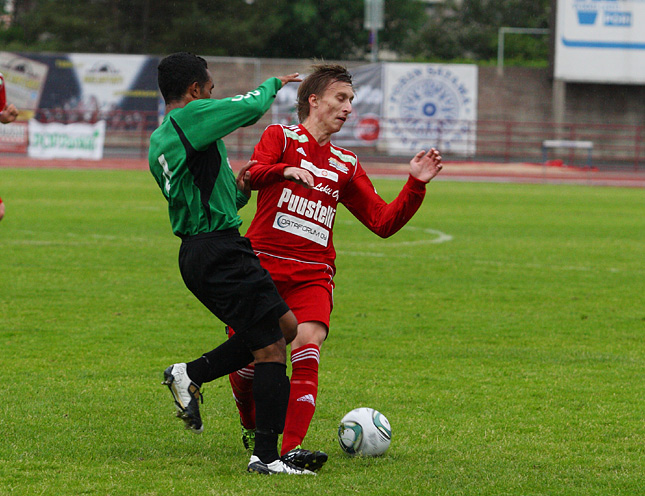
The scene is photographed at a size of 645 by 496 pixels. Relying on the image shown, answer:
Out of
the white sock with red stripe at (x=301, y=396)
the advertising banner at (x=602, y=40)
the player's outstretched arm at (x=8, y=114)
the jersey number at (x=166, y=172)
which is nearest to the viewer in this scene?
the jersey number at (x=166, y=172)

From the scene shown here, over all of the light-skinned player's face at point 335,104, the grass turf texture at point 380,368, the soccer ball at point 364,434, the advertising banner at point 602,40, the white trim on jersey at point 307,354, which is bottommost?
the grass turf texture at point 380,368

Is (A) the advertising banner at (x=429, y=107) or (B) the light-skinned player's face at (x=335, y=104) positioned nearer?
(B) the light-skinned player's face at (x=335, y=104)

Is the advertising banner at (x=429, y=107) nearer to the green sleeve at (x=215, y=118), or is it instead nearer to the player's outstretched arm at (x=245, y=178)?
the player's outstretched arm at (x=245, y=178)

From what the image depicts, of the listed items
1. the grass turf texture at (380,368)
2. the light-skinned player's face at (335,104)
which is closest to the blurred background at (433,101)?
the grass turf texture at (380,368)

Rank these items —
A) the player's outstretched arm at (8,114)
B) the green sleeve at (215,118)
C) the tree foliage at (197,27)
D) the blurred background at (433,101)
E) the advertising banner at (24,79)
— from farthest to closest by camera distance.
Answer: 1. the tree foliage at (197,27)
2. the advertising banner at (24,79)
3. the blurred background at (433,101)
4. the player's outstretched arm at (8,114)
5. the green sleeve at (215,118)

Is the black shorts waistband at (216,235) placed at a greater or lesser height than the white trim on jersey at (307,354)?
greater

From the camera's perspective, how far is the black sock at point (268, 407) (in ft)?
13.3

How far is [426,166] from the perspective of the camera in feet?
15.0

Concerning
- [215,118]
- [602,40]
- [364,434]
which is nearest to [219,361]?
[364,434]

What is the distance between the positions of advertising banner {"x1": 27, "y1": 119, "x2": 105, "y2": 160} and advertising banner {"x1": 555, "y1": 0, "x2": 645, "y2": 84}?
17299mm

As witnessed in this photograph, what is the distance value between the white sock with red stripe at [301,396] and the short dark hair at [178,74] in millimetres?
1264

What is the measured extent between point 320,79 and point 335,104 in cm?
14

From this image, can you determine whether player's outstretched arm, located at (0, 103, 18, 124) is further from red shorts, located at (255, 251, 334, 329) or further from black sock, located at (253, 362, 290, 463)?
black sock, located at (253, 362, 290, 463)

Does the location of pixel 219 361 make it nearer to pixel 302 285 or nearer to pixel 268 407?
pixel 268 407
